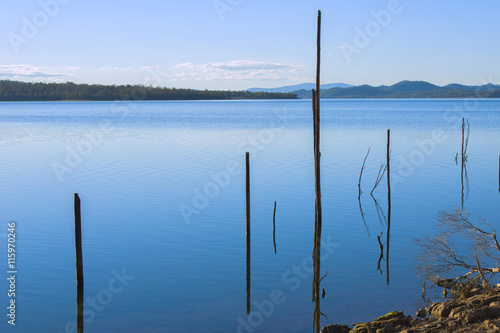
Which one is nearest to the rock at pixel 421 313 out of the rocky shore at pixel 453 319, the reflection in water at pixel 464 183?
the rocky shore at pixel 453 319

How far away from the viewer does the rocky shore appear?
8.46 m

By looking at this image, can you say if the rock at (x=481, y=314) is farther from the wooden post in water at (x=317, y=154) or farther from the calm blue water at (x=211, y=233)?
the wooden post in water at (x=317, y=154)

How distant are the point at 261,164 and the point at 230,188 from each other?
7.24m

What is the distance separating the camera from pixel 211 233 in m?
18.2

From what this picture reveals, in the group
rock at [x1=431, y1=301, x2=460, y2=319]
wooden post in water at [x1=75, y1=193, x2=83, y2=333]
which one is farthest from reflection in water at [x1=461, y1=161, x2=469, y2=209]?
wooden post in water at [x1=75, y1=193, x2=83, y2=333]

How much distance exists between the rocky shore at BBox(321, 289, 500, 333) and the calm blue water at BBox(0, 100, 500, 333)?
1363mm

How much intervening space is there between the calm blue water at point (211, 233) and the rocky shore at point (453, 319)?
1.36 metres

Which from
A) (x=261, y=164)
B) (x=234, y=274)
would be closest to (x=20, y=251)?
(x=234, y=274)

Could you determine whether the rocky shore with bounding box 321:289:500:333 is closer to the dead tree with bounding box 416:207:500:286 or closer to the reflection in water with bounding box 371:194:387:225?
the dead tree with bounding box 416:207:500:286

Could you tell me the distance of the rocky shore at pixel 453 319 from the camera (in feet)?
27.8

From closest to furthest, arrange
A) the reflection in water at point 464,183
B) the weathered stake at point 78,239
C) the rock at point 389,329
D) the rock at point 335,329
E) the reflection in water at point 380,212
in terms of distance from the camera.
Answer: the rock at point 389,329, the rock at point 335,329, the weathered stake at point 78,239, the reflection in water at point 380,212, the reflection in water at point 464,183

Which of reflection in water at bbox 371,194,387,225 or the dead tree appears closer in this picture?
the dead tree

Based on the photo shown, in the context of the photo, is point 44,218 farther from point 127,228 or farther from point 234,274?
point 234,274

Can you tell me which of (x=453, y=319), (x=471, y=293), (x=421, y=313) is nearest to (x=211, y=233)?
(x=421, y=313)
